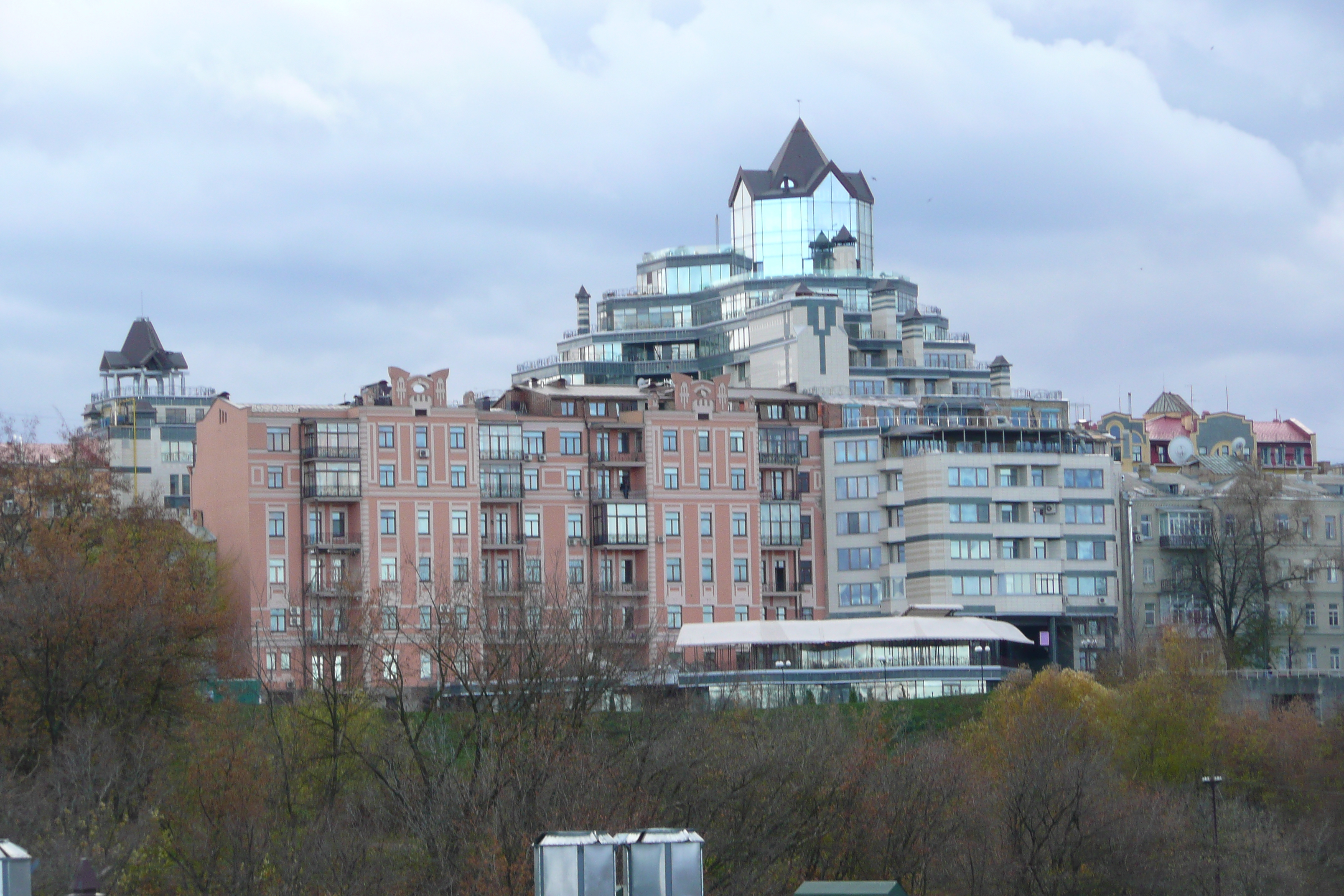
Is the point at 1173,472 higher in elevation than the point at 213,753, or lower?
higher

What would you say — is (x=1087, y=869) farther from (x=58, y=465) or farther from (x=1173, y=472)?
(x=1173, y=472)

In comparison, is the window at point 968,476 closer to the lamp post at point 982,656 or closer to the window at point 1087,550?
the window at point 1087,550

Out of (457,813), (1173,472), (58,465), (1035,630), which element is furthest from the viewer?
(1173,472)

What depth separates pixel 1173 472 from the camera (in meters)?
183

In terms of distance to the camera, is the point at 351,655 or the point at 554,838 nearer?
the point at 554,838

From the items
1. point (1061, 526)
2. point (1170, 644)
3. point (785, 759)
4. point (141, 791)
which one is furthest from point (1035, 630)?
point (141, 791)

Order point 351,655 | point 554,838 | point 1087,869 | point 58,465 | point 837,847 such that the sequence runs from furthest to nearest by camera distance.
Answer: point 58,465 → point 351,655 → point 1087,869 → point 837,847 → point 554,838

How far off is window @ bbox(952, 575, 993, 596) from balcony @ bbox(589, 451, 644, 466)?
21.8 meters

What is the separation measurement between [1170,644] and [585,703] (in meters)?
44.3

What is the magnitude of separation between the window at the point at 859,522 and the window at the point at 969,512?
5076 millimetres

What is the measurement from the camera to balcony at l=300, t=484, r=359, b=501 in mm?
134125

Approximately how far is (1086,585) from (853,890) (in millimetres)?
113853

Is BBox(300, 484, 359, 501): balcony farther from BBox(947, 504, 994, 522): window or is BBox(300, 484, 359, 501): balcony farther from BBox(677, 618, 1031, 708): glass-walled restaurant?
BBox(947, 504, 994, 522): window

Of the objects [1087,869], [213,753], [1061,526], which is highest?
[1061,526]
